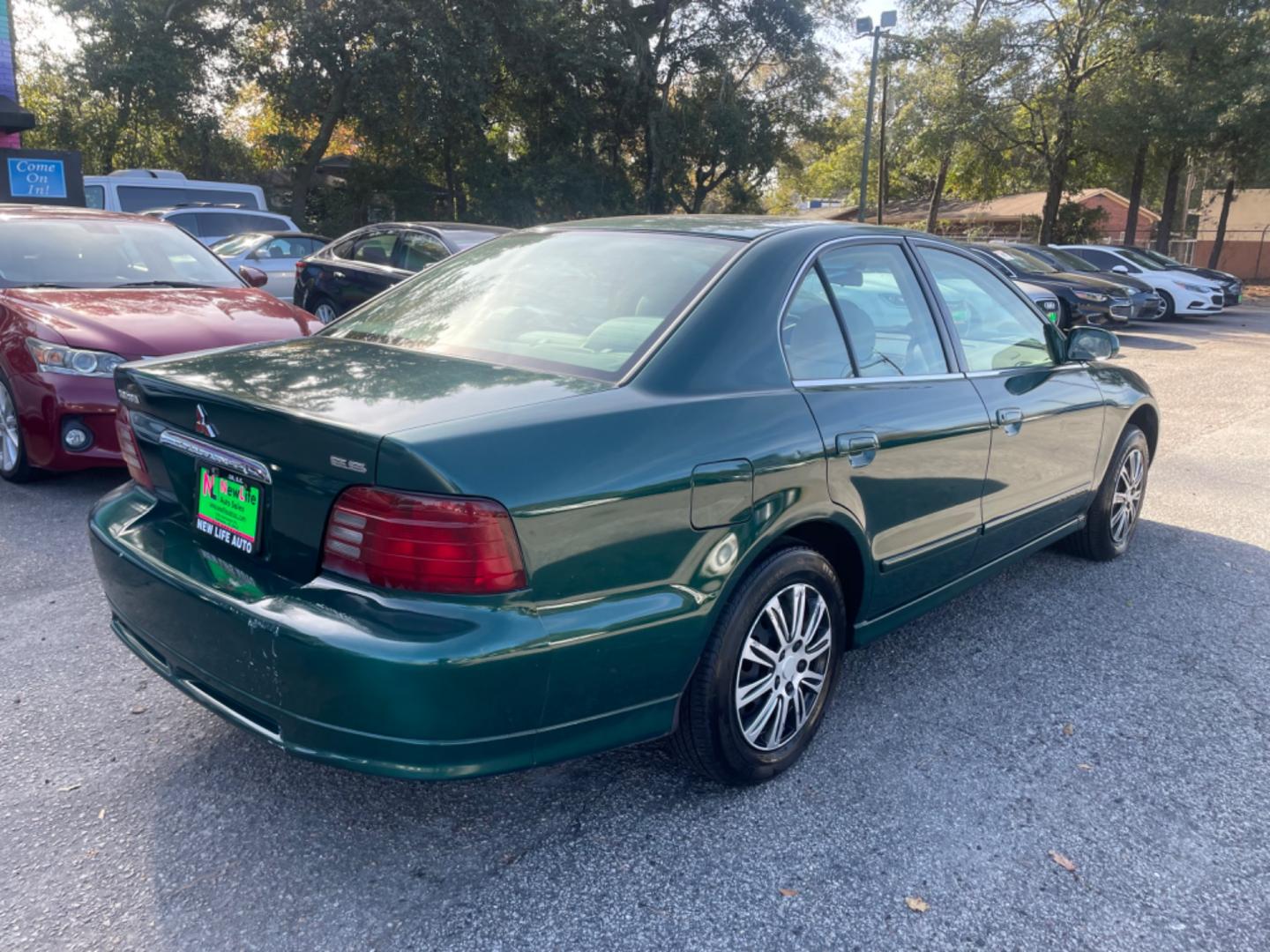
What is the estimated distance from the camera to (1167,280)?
18797 mm

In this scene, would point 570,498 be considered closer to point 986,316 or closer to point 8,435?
point 986,316

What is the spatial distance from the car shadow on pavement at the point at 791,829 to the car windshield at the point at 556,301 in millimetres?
1242

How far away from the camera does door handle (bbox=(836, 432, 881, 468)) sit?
9.55ft

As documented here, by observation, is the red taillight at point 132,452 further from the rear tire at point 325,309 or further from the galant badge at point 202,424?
the rear tire at point 325,309

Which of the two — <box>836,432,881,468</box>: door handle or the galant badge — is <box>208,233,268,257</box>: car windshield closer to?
the galant badge

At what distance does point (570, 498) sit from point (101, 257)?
530cm

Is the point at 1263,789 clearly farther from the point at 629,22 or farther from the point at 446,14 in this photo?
the point at 629,22

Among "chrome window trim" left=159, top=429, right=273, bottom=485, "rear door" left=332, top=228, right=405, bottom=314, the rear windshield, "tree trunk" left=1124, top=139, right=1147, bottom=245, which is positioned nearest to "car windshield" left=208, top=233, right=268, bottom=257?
"rear door" left=332, top=228, right=405, bottom=314

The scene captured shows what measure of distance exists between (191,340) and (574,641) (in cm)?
375

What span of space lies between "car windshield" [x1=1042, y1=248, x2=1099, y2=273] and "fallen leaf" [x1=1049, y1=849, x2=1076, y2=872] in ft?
53.6

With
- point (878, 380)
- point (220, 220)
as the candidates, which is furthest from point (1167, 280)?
point (878, 380)

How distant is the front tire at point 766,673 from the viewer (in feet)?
8.57

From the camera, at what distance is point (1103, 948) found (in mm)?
2268

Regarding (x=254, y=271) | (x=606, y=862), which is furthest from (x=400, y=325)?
(x=254, y=271)
